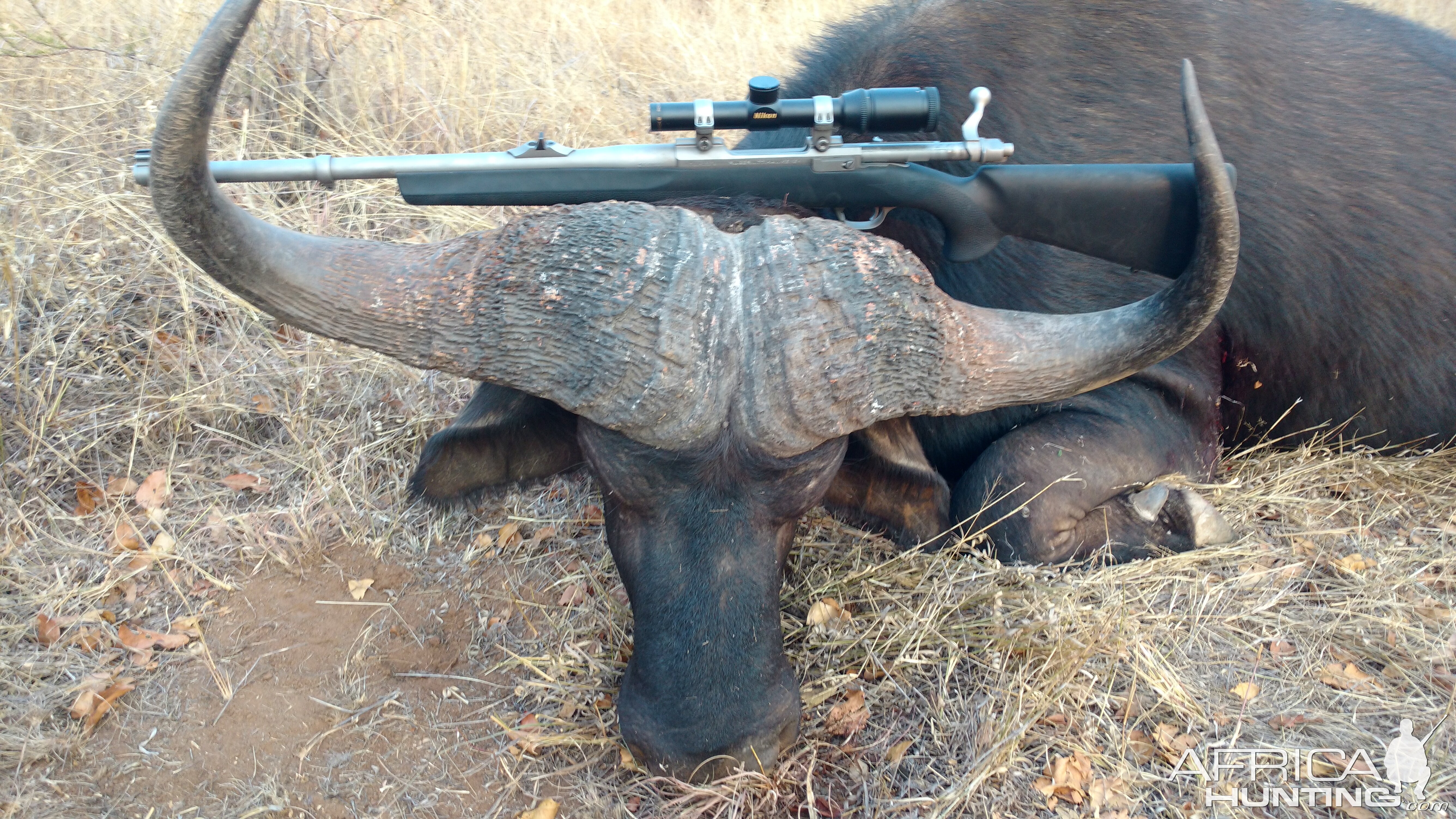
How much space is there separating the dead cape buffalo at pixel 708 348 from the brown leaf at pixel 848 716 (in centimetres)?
31

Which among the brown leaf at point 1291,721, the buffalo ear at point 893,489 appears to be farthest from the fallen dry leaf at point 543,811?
the brown leaf at point 1291,721

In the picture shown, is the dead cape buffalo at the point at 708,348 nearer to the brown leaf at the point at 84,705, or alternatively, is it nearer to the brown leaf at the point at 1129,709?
the brown leaf at the point at 1129,709

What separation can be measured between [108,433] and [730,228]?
9.93 feet

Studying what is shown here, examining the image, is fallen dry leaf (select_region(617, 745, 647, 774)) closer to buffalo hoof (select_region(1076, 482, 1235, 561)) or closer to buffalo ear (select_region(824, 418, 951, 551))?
buffalo ear (select_region(824, 418, 951, 551))

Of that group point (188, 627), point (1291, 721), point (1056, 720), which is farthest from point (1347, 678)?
point (188, 627)

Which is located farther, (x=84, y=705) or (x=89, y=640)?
(x=89, y=640)

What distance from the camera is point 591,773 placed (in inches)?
114

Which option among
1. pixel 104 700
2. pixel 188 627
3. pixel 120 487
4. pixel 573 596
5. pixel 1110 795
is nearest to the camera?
pixel 1110 795

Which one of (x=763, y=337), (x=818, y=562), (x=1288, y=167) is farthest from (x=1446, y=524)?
(x=763, y=337)

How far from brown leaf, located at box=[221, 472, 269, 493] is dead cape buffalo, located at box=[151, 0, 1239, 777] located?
1812mm

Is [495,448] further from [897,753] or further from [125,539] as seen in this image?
[897,753]

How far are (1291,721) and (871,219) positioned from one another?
204cm

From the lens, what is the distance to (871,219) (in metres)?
3.32

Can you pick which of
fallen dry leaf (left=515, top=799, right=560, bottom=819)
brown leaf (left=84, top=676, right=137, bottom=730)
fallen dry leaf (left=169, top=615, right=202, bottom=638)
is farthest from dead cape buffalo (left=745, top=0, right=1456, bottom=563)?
brown leaf (left=84, top=676, right=137, bottom=730)
